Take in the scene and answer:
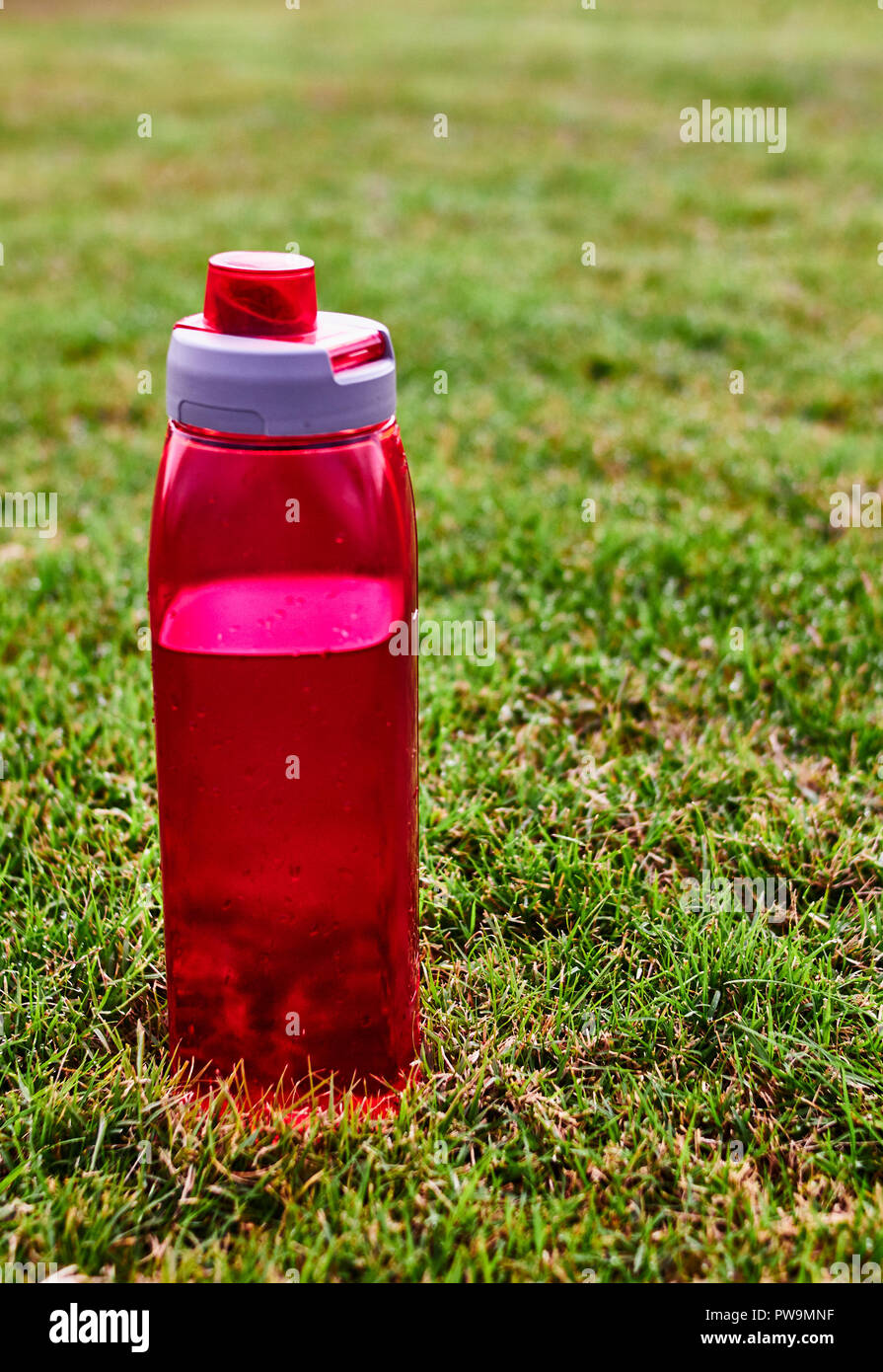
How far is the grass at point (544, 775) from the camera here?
175 cm

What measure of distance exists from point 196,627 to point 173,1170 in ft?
2.50

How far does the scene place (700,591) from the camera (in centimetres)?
336

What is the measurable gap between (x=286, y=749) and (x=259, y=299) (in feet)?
1.94

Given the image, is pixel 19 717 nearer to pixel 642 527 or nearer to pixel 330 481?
pixel 330 481

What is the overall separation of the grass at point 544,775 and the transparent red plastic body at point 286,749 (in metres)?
0.17

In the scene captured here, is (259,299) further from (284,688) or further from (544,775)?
(544,775)

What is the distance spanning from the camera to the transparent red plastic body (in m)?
1.63

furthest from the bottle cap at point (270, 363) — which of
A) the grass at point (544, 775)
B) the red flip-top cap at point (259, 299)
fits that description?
the grass at point (544, 775)

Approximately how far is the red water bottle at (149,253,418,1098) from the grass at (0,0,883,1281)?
17 centimetres

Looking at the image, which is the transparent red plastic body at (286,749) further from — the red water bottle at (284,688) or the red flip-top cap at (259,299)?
the red flip-top cap at (259,299)

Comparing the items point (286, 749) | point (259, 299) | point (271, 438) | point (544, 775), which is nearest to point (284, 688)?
point (286, 749)

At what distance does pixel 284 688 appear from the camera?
169 centimetres

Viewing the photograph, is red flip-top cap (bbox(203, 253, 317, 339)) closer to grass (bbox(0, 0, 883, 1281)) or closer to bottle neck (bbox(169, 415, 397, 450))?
bottle neck (bbox(169, 415, 397, 450))

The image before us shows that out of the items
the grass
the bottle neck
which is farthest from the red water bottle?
the grass
